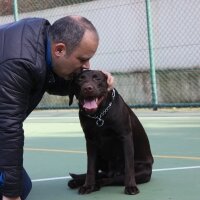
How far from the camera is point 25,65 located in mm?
3221

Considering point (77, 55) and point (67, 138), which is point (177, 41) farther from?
point (77, 55)

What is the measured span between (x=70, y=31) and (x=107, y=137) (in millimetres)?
1119

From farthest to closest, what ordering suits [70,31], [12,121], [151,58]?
[151,58] < [70,31] < [12,121]

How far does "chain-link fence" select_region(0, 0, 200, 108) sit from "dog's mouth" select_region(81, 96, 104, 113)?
644 cm

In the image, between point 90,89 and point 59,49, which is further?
point 90,89

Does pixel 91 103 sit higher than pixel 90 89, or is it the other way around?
pixel 90 89

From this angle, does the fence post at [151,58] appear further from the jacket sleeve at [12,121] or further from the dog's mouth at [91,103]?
the jacket sleeve at [12,121]

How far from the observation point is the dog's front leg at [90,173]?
4.23m

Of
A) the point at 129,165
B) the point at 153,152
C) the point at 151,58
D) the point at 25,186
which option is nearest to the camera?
the point at 25,186

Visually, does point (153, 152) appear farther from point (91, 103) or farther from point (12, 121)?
point (12, 121)

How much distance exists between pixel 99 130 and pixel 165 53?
7.70 m

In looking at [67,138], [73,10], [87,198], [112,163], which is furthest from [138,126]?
[73,10]

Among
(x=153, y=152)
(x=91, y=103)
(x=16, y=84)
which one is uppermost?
(x=16, y=84)

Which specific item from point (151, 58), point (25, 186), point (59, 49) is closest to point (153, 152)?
point (25, 186)
